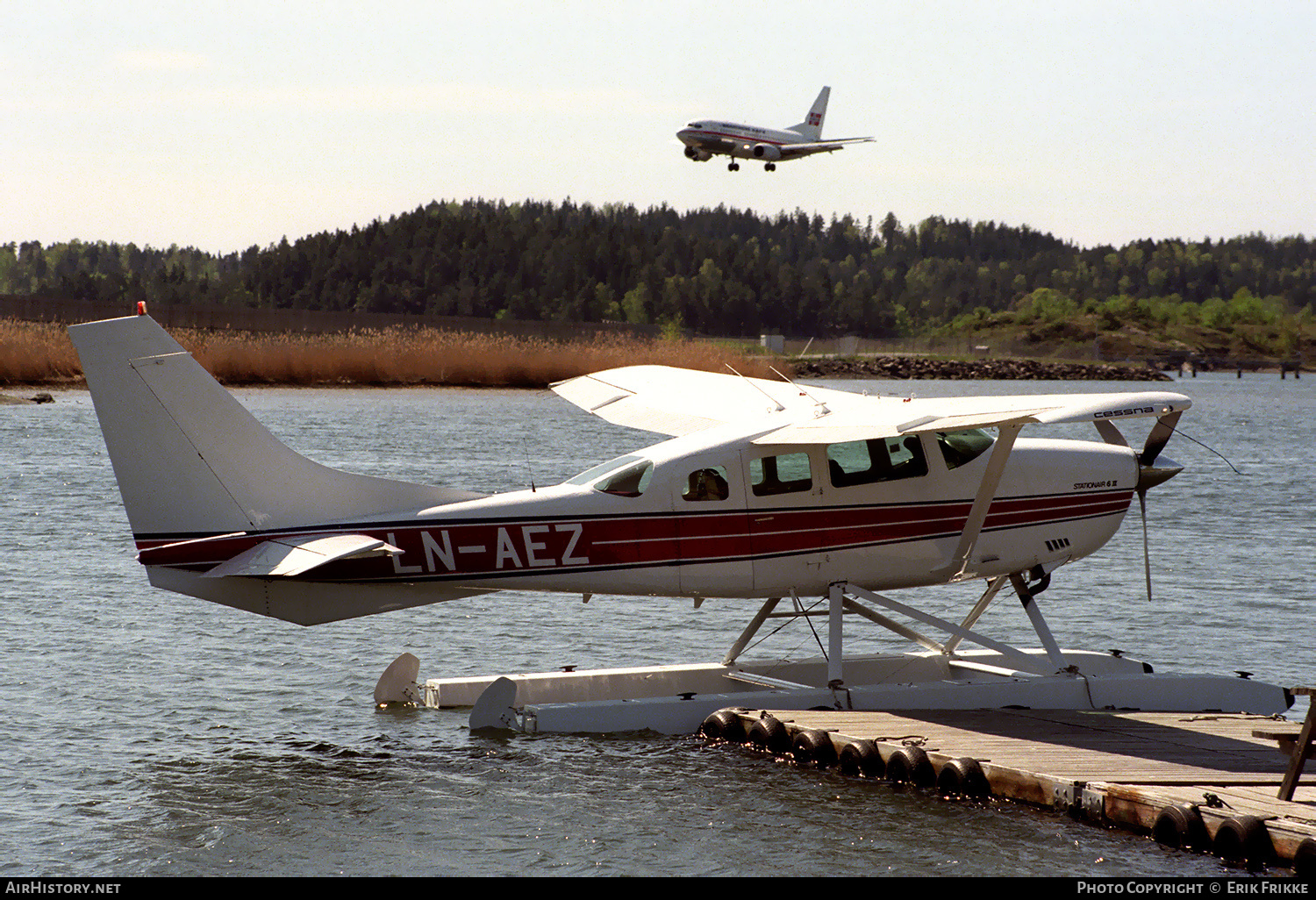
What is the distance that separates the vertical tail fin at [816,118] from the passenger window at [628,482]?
57824mm

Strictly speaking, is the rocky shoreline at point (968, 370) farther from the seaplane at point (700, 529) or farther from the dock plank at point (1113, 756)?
the dock plank at point (1113, 756)

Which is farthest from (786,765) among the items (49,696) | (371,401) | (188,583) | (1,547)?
(371,401)

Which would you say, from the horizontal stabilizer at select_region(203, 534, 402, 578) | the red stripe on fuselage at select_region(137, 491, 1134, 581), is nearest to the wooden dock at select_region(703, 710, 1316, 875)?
the red stripe on fuselage at select_region(137, 491, 1134, 581)

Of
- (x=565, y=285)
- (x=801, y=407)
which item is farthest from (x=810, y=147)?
(x=565, y=285)

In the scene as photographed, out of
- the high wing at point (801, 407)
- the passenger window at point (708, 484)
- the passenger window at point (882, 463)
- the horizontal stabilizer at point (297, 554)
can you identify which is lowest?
the horizontal stabilizer at point (297, 554)

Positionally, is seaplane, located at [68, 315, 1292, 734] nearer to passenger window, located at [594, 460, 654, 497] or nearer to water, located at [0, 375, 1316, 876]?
passenger window, located at [594, 460, 654, 497]

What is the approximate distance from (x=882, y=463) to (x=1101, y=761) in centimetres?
273

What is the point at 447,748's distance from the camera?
1028 centimetres

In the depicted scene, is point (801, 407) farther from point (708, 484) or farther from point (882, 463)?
point (708, 484)

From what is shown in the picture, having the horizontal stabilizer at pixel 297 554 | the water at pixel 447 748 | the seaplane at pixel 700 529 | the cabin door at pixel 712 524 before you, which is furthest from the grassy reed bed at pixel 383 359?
the horizontal stabilizer at pixel 297 554

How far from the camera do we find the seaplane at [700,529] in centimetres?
932

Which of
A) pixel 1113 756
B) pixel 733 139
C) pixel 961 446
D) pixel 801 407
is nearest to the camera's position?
pixel 1113 756

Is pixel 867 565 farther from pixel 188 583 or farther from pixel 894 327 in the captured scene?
pixel 894 327

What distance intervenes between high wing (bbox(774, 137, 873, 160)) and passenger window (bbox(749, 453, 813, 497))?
52.7 metres
